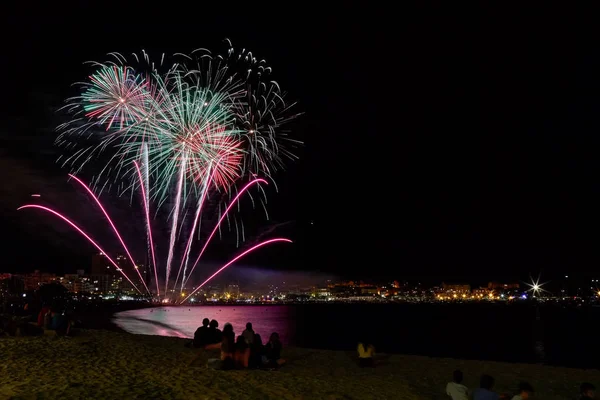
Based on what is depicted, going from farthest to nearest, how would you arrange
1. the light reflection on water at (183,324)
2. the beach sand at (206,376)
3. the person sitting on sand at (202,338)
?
the light reflection on water at (183,324), the person sitting on sand at (202,338), the beach sand at (206,376)

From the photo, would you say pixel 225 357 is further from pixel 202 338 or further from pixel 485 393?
pixel 485 393

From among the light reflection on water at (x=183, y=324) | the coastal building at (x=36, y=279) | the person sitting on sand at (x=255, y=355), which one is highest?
the coastal building at (x=36, y=279)

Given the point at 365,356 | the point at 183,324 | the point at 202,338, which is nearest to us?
the point at 365,356

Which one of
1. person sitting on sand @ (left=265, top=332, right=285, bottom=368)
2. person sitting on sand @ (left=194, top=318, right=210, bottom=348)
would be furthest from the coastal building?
person sitting on sand @ (left=265, top=332, right=285, bottom=368)

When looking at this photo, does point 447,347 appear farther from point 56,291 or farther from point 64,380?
point 56,291

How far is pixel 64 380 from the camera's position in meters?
8.14

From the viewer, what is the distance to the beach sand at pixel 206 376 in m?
7.82

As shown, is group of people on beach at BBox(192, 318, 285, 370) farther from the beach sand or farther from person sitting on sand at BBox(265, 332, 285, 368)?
the beach sand

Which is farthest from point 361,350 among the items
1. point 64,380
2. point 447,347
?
point 447,347

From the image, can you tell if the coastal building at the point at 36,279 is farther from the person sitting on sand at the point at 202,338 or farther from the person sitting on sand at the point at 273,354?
the person sitting on sand at the point at 273,354

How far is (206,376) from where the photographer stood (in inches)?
371

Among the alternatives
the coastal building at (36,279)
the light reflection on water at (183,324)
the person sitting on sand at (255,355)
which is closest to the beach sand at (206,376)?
the person sitting on sand at (255,355)

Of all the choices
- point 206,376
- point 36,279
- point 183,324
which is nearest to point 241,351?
point 206,376

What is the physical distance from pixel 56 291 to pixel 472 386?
46041mm
